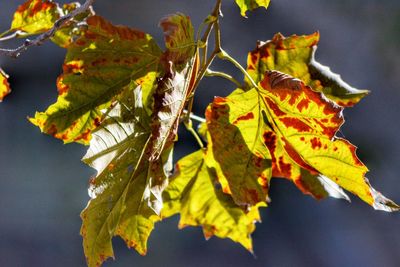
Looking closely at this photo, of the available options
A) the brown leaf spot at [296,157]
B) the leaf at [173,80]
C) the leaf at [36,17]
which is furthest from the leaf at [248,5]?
the leaf at [36,17]

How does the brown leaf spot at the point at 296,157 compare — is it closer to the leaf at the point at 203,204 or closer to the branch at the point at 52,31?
the leaf at the point at 203,204

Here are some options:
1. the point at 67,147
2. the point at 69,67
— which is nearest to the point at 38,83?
the point at 67,147

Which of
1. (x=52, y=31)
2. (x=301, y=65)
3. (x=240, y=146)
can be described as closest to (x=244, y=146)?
(x=240, y=146)

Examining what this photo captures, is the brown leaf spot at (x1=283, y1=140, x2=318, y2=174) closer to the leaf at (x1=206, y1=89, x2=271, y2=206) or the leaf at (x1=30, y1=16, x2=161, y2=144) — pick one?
the leaf at (x1=206, y1=89, x2=271, y2=206)

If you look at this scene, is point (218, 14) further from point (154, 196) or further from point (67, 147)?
point (67, 147)

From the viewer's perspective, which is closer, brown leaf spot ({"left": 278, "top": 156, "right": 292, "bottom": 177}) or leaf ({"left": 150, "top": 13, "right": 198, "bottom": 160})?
leaf ({"left": 150, "top": 13, "right": 198, "bottom": 160})

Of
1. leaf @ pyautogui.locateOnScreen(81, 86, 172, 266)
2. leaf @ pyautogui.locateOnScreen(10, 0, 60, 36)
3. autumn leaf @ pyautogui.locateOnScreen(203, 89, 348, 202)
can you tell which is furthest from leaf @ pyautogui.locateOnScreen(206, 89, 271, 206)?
leaf @ pyautogui.locateOnScreen(10, 0, 60, 36)
